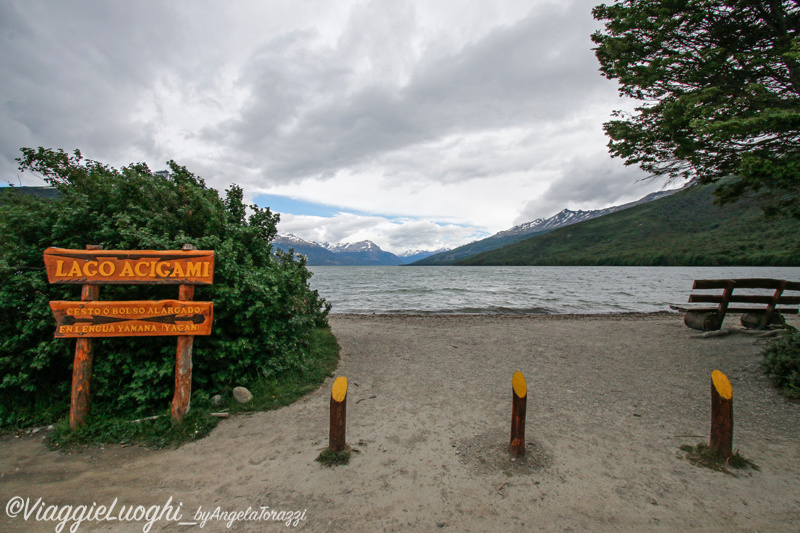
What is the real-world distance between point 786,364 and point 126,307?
11866 millimetres

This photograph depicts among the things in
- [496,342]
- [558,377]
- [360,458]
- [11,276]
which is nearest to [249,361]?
[360,458]

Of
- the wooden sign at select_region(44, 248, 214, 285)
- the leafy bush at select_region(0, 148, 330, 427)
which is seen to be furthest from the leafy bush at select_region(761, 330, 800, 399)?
the wooden sign at select_region(44, 248, 214, 285)

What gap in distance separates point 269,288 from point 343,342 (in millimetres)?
5321

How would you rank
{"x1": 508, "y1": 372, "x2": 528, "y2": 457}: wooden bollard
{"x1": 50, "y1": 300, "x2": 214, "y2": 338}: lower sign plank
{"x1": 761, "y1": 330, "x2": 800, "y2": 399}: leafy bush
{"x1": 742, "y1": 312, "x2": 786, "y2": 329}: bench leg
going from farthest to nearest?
{"x1": 742, "y1": 312, "x2": 786, "y2": 329}: bench leg
{"x1": 761, "y1": 330, "x2": 800, "y2": 399}: leafy bush
{"x1": 50, "y1": 300, "x2": 214, "y2": 338}: lower sign plank
{"x1": 508, "y1": 372, "x2": 528, "y2": 457}: wooden bollard

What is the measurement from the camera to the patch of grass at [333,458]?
4.43 m

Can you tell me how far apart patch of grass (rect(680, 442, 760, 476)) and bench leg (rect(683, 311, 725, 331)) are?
941cm

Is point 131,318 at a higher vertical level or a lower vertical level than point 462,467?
higher

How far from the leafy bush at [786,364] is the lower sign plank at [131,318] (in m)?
10.4

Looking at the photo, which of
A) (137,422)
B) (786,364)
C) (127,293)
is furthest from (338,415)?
(786,364)

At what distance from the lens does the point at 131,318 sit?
5.14 m

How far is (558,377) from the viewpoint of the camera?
8047 millimetres

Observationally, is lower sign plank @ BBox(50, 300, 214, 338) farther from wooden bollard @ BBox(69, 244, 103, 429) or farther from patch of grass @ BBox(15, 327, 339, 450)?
patch of grass @ BBox(15, 327, 339, 450)

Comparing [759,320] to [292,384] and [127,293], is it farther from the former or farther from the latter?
[127,293]

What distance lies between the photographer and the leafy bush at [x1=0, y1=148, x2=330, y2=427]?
5406mm
